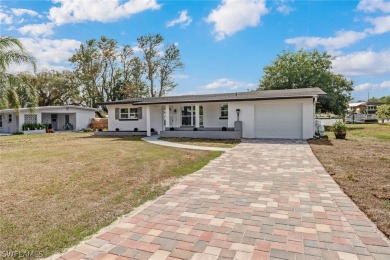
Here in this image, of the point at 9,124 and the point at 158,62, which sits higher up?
the point at 158,62

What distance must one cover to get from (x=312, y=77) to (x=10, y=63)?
87.6ft

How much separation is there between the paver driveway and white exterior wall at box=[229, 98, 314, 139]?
1009cm

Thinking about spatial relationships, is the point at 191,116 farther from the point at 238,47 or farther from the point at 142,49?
the point at 142,49

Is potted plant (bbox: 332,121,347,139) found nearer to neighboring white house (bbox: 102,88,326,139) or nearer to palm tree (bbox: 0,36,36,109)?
neighboring white house (bbox: 102,88,326,139)

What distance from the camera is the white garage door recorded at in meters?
15.8

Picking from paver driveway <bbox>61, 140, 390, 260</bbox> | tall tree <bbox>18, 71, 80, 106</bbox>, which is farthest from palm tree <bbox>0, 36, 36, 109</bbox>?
tall tree <bbox>18, 71, 80, 106</bbox>

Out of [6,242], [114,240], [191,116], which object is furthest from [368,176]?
[191,116]

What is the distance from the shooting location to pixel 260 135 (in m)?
16.6

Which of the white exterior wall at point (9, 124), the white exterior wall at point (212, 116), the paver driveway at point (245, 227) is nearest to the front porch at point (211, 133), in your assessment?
the white exterior wall at point (212, 116)

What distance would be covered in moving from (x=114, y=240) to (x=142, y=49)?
38.9 metres

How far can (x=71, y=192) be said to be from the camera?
18.3 feet

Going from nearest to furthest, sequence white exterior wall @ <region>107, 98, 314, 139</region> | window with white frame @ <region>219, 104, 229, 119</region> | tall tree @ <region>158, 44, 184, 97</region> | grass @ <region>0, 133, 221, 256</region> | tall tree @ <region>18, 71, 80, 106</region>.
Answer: grass @ <region>0, 133, 221, 256</region>
white exterior wall @ <region>107, 98, 314, 139</region>
window with white frame @ <region>219, 104, 229, 119</region>
tall tree @ <region>18, 71, 80, 106</region>
tall tree @ <region>158, 44, 184, 97</region>

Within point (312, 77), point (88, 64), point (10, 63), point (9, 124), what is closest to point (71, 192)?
point (10, 63)

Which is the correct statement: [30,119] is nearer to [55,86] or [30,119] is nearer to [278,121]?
[55,86]
